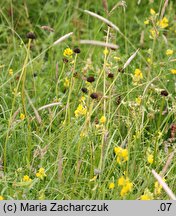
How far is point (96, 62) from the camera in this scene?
12.9 feet

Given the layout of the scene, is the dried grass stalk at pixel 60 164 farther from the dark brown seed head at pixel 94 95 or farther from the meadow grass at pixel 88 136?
the dark brown seed head at pixel 94 95

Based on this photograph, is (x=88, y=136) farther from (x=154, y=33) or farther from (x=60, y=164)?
(x=154, y=33)

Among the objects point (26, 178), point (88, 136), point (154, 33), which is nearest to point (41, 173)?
point (26, 178)

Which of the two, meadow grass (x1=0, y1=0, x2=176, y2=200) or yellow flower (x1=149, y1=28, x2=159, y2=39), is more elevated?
yellow flower (x1=149, y1=28, x2=159, y2=39)

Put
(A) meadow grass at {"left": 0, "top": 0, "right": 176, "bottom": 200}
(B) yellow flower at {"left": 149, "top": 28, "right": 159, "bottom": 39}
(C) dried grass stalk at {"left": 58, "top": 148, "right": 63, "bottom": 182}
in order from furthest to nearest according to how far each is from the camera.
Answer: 1. (B) yellow flower at {"left": 149, "top": 28, "right": 159, "bottom": 39}
2. (A) meadow grass at {"left": 0, "top": 0, "right": 176, "bottom": 200}
3. (C) dried grass stalk at {"left": 58, "top": 148, "right": 63, "bottom": 182}

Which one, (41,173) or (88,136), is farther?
(88,136)

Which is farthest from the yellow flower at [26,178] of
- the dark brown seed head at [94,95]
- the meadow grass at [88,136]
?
the dark brown seed head at [94,95]

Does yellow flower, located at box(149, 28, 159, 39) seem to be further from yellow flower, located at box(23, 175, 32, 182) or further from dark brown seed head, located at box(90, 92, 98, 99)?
yellow flower, located at box(23, 175, 32, 182)

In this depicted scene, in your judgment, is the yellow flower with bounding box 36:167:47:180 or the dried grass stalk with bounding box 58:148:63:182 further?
the yellow flower with bounding box 36:167:47:180

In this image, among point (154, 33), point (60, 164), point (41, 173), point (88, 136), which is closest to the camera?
point (60, 164)

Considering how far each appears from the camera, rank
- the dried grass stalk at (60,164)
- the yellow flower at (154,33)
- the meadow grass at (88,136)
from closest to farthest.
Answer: the dried grass stalk at (60,164)
the meadow grass at (88,136)
the yellow flower at (154,33)

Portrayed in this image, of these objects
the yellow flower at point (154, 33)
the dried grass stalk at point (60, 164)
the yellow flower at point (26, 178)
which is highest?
the yellow flower at point (154, 33)

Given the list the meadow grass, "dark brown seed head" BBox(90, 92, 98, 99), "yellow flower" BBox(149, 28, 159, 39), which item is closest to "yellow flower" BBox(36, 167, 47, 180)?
the meadow grass

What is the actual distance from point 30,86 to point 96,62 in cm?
44
